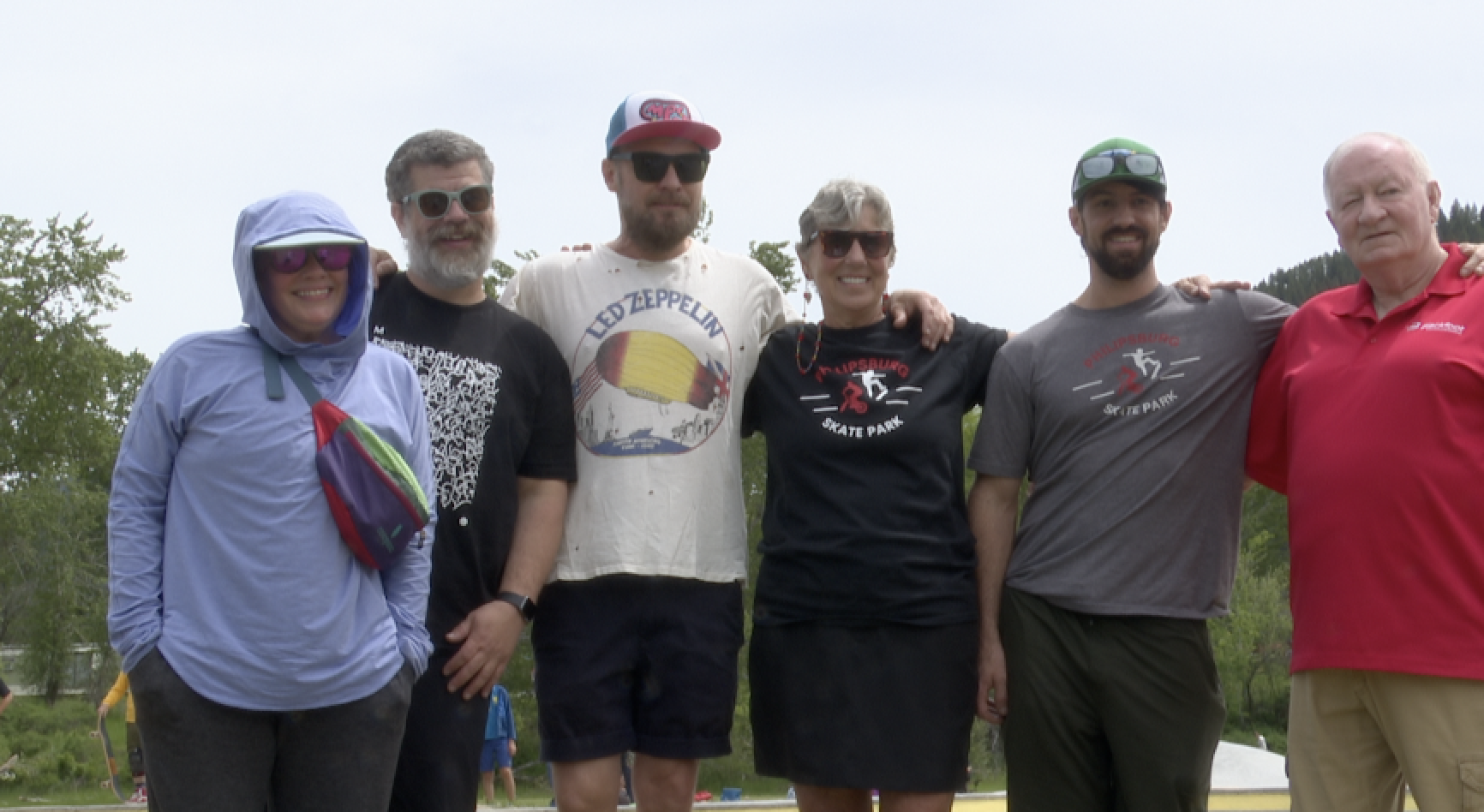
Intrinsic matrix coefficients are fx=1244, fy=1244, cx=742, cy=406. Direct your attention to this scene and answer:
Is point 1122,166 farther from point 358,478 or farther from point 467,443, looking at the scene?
point 358,478

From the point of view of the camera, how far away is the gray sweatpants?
9.76 ft

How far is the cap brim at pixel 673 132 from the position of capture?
4254 millimetres

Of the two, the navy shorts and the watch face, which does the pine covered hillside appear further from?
the watch face

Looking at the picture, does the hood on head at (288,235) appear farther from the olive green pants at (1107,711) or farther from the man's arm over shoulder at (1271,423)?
the man's arm over shoulder at (1271,423)

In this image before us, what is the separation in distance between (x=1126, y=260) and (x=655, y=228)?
5.20ft

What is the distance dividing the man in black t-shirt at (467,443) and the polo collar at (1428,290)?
2.50m

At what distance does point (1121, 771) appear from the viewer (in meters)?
3.94

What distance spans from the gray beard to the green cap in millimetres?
2004

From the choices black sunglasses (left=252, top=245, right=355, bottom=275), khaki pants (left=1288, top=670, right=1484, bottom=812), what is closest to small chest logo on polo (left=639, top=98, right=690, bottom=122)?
black sunglasses (left=252, top=245, right=355, bottom=275)

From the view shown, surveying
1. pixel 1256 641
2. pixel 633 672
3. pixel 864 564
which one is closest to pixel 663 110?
pixel 864 564

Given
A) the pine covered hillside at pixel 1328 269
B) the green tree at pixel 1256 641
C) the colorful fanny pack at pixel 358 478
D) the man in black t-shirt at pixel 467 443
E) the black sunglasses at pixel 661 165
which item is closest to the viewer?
the colorful fanny pack at pixel 358 478

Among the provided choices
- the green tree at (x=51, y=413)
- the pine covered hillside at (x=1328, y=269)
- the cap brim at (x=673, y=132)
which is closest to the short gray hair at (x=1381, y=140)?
the cap brim at (x=673, y=132)

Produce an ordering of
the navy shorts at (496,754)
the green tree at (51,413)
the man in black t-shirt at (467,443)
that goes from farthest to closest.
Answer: the green tree at (51,413) < the navy shorts at (496,754) < the man in black t-shirt at (467,443)

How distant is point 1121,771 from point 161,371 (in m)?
3.06
